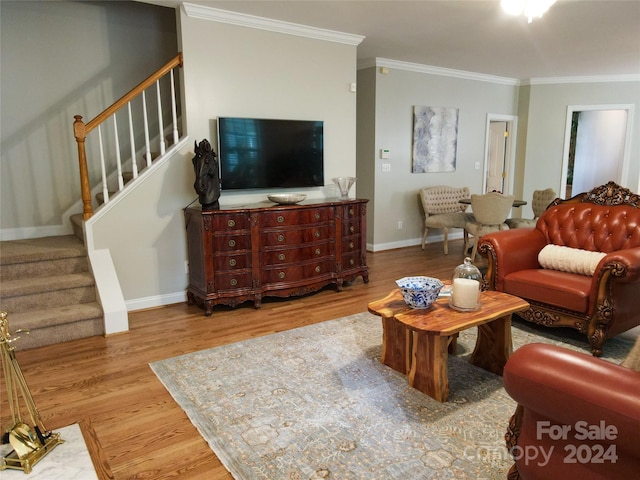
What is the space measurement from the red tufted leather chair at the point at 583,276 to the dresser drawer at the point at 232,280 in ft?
6.67

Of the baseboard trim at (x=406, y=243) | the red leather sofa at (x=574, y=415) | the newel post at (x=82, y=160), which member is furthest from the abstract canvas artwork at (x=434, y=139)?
the red leather sofa at (x=574, y=415)

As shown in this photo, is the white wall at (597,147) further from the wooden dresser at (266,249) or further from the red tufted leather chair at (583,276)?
the wooden dresser at (266,249)

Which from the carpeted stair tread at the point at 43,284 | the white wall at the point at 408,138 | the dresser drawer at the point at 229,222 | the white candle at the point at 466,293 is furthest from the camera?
the white wall at the point at 408,138

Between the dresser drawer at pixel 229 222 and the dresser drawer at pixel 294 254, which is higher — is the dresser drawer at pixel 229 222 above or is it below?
above

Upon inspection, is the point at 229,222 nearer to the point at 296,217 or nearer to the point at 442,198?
the point at 296,217

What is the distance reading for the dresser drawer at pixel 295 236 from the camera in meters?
4.03

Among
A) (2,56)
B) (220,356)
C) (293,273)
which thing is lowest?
(220,356)

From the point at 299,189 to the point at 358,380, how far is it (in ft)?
8.20

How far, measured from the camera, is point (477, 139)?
23.9 feet

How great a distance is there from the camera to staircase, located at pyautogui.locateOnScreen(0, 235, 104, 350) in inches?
130

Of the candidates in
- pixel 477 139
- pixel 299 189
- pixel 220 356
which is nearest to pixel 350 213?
pixel 299 189

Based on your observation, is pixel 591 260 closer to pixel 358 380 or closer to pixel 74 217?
pixel 358 380

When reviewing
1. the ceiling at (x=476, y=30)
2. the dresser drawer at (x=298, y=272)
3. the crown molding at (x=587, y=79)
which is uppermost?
the ceiling at (x=476, y=30)

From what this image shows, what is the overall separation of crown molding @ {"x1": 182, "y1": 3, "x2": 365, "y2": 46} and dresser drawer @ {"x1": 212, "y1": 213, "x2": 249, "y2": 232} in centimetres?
179
